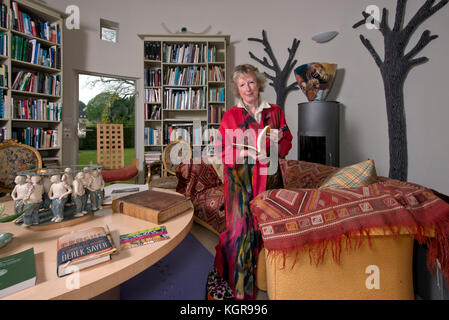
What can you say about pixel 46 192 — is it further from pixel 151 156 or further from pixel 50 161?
pixel 151 156

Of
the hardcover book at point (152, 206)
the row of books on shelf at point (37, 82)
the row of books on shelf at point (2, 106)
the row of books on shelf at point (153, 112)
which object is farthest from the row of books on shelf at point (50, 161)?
the hardcover book at point (152, 206)

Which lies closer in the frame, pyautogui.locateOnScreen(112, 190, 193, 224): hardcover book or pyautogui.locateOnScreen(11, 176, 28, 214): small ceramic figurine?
pyautogui.locateOnScreen(11, 176, 28, 214): small ceramic figurine

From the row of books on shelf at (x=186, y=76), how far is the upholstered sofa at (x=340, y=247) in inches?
119

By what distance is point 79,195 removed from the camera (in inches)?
33.5

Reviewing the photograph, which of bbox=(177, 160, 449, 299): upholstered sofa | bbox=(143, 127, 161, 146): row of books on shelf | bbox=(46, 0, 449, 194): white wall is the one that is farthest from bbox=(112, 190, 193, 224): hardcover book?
bbox=(143, 127, 161, 146): row of books on shelf

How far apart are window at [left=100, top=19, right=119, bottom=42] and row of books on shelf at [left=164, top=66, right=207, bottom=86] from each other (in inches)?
40.9

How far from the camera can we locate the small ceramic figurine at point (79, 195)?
83 cm

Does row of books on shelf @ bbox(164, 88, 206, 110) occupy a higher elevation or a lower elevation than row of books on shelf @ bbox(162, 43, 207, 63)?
lower

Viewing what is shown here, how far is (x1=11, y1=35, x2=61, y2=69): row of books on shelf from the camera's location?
242cm

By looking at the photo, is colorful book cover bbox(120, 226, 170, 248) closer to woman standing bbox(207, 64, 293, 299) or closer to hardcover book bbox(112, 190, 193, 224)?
hardcover book bbox(112, 190, 193, 224)

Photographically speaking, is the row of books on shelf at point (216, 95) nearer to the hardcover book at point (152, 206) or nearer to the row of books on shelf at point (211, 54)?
the row of books on shelf at point (211, 54)

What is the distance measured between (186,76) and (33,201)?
3.09m

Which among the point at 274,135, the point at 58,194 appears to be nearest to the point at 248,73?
the point at 274,135
